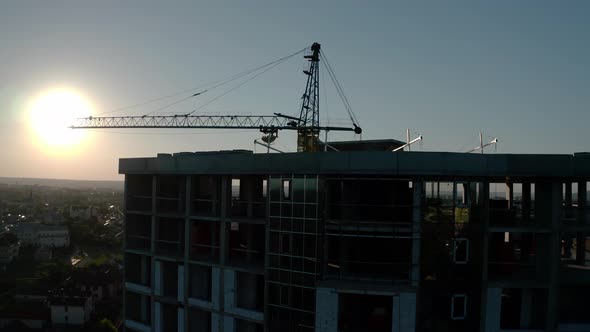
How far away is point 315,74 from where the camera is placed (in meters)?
65.6

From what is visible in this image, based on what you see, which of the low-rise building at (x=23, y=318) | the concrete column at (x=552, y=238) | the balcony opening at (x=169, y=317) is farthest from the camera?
the low-rise building at (x=23, y=318)

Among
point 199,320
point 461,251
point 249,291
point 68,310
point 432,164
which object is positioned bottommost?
point 68,310

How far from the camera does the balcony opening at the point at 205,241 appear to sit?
18.0 meters

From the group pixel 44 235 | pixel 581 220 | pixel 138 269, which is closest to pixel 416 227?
pixel 581 220

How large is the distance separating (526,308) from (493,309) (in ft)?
5.83

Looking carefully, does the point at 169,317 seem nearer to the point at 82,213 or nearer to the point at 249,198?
the point at 249,198

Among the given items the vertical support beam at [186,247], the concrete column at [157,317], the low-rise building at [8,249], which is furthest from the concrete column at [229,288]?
the low-rise building at [8,249]

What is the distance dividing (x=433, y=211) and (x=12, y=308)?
63.0 m

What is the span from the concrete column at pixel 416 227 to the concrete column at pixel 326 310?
2.51m

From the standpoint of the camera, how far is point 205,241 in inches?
748

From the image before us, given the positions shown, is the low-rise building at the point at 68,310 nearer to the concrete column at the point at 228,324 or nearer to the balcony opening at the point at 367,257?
the concrete column at the point at 228,324

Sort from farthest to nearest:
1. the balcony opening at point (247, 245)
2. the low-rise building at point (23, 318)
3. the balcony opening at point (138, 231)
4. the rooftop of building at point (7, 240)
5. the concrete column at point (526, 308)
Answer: the rooftop of building at point (7, 240) → the low-rise building at point (23, 318) → the balcony opening at point (138, 231) → the balcony opening at point (247, 245) → the concrete column at point (526, 308)

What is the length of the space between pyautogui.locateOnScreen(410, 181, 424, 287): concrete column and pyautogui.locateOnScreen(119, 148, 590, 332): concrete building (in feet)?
0.10

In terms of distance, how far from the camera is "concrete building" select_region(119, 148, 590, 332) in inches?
557
